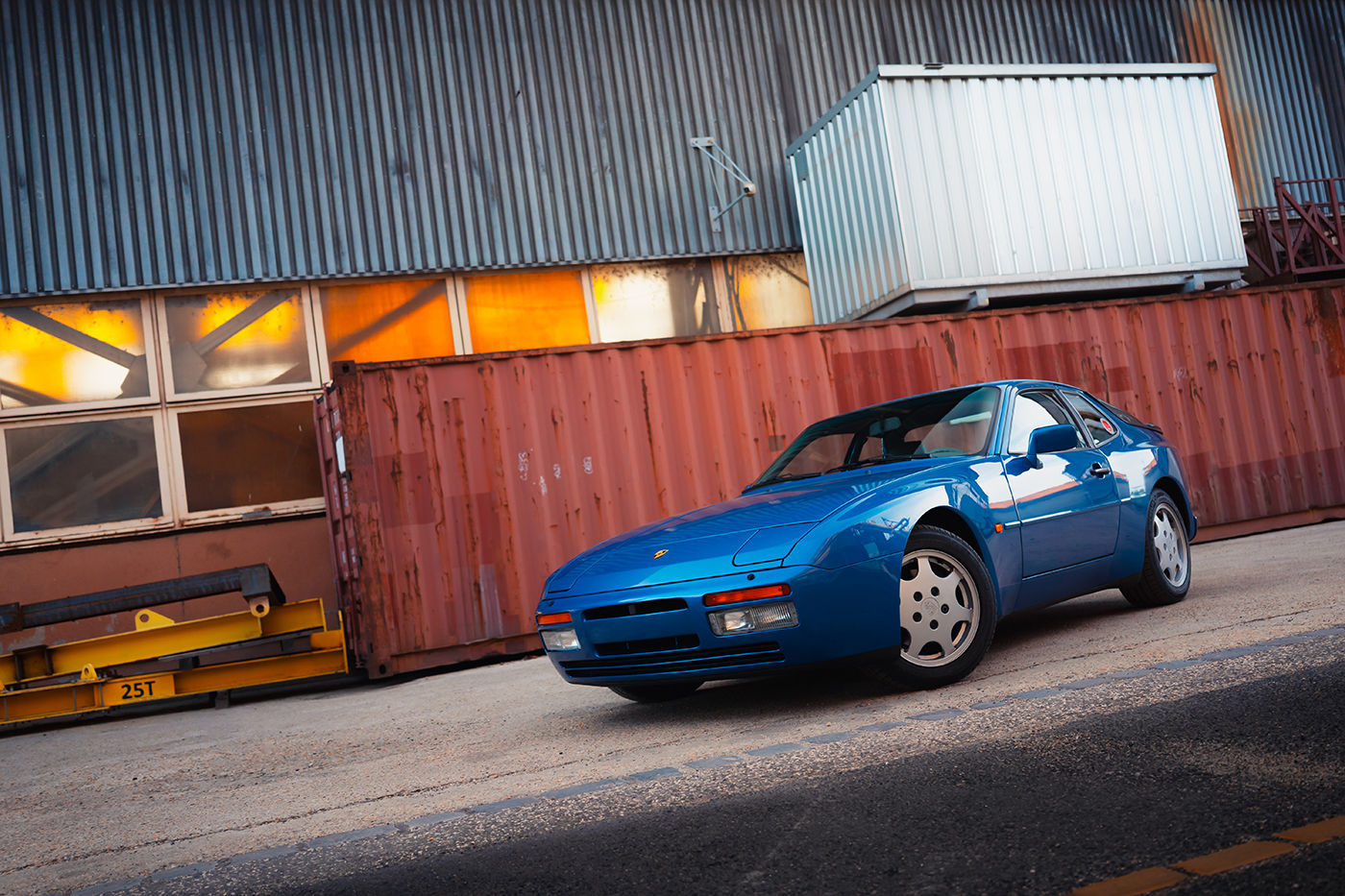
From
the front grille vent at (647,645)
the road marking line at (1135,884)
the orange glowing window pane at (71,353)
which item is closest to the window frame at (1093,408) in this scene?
the front grille vent at (647,645)

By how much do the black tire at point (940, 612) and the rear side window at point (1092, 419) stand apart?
5.32 ft

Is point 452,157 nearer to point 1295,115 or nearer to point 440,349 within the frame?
point 440,349

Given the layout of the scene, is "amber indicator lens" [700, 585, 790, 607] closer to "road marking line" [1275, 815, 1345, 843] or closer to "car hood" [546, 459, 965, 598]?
"car hood" [546, 459, 965, 598]

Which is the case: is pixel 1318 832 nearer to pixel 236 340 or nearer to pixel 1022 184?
pixel 1022 184

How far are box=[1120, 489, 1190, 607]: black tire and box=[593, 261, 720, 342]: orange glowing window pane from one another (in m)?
7.52

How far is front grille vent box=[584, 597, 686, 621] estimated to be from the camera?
4.02 metres

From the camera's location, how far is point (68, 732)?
7.12m

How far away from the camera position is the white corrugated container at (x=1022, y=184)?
10852mm

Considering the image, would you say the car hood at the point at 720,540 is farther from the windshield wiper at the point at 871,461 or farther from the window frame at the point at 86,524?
the window frame at the point at 86,524

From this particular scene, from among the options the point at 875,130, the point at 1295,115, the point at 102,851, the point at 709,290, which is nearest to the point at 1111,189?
the point at 875,130

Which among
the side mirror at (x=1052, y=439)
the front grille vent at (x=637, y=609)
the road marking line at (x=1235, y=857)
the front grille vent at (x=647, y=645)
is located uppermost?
the side mirror at (x=1052, y=439)

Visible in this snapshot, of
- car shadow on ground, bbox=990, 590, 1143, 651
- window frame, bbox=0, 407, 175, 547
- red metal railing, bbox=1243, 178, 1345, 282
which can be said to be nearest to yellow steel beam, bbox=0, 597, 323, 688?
window frame, bbox=0, 407, 175, 547

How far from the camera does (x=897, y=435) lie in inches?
204

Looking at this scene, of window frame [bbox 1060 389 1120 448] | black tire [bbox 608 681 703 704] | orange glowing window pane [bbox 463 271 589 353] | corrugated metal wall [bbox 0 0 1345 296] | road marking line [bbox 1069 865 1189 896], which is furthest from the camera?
orange glowing window pane [bbox 463 271 589 353]
